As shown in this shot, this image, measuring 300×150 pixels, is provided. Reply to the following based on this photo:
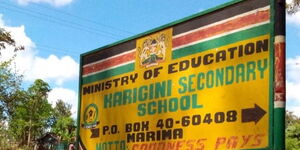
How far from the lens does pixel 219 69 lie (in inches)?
131

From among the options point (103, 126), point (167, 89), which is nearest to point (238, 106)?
point (167, 89)

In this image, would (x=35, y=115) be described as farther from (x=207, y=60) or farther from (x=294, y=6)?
(x=207, y=60)

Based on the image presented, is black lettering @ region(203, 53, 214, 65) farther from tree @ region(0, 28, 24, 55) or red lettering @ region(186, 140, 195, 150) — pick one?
tree @ region(0, 28, 24, 55)

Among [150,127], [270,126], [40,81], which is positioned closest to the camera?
[270,126]

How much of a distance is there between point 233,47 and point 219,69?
18 cm

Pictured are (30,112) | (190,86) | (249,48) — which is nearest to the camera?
(249,48)

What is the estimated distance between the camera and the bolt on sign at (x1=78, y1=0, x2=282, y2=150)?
121 inches

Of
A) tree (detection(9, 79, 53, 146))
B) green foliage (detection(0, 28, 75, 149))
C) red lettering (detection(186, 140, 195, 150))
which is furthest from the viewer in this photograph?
tree (detection(9, 79, 53, 146))

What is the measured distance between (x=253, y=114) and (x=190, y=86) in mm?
629

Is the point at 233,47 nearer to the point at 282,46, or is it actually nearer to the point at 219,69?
the point at 219,69

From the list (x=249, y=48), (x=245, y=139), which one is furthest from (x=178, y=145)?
(x=249, y=48)

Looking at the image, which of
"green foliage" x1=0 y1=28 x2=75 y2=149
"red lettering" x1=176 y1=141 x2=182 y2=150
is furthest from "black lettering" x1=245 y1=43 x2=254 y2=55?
"green foliage" x1=0 y1=28 x2=75 y2=149

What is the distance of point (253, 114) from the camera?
3049mm

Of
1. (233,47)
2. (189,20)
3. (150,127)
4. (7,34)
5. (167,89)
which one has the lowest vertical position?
(150,127)
